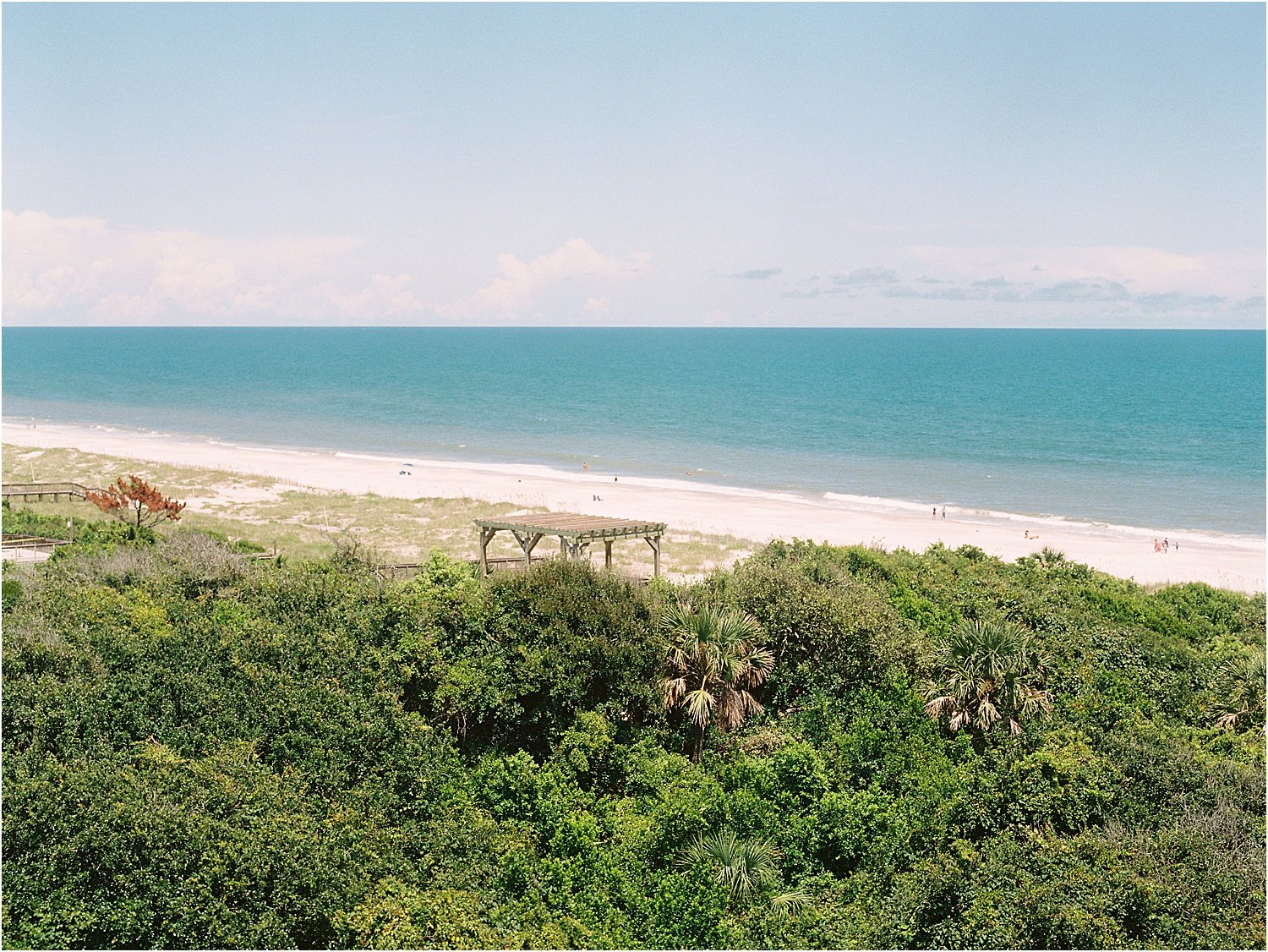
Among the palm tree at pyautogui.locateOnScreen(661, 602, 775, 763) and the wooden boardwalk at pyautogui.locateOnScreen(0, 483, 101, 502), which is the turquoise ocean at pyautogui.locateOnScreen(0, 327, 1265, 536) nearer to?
the wooden boardwalk at pyautogui.locateOnScreen(0, 483, 101, 502)

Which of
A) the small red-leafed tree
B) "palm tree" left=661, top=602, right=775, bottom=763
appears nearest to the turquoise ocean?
the small red-leafed tree

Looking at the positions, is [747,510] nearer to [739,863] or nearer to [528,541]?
[528,541]

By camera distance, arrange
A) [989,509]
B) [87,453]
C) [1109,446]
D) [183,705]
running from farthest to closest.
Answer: [1109,446]
[87,453]
[989,509]
[183,705]

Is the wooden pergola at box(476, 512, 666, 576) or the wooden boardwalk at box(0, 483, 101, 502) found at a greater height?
the wooden pergola at box(476, 512, 666, 576)

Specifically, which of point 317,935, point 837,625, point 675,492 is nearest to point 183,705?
point 317,935

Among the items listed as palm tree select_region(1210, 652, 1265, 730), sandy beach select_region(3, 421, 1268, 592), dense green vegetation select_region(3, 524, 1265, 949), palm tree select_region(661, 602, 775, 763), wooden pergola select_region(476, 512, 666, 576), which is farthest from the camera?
sandy beach select_region(3, 421, 1268, 592)

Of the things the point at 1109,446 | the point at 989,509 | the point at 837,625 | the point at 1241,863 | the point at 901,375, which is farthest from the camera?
the point at 901,375

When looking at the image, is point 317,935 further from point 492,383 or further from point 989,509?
point 492,383
